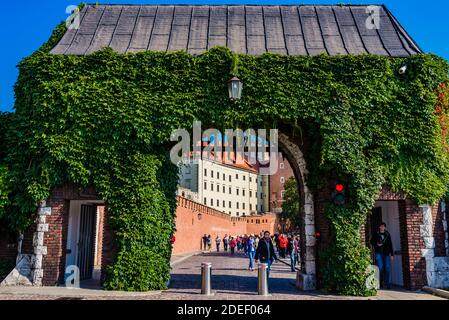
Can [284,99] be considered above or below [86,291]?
above

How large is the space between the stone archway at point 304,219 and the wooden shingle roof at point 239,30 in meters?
2.69

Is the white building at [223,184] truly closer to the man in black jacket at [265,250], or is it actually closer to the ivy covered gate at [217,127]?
the man in black jacket at [265,250]

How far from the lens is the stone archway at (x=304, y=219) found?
10969 mm

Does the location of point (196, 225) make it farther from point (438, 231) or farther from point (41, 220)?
point (438, 231)

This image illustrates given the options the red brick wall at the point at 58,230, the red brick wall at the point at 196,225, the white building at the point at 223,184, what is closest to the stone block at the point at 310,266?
the red brick wall at the point at 58,230

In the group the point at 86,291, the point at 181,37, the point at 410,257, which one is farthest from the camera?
the point at 181,37

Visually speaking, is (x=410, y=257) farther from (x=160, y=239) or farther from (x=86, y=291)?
(x=86, y=291)

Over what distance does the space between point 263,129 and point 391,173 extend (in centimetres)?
354

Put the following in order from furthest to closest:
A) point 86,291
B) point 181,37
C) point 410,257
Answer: point 181,37 < point 410,257 < point 86,291

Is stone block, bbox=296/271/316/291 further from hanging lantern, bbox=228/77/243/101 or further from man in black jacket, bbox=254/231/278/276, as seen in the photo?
hanging lantern, bbox=228/77/243/101

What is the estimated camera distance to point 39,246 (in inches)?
419

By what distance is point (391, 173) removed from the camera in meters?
10.6

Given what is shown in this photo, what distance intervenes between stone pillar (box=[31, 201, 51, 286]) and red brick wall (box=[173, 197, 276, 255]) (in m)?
18.1

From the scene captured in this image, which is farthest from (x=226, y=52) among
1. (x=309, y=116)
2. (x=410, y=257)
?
(x=410, y=257)
